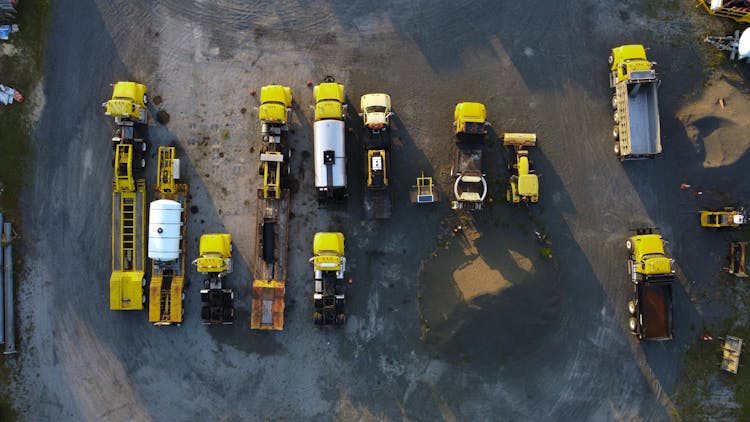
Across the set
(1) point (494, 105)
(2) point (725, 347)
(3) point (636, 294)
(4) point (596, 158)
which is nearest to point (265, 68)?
(1) point (494, 105)

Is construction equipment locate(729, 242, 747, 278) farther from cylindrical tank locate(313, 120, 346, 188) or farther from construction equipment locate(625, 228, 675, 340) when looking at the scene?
cylindrical tank locate(313, 120, 346, 188)

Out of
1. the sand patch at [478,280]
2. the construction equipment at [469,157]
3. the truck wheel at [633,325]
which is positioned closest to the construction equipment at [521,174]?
the construction equipment at [469,157]

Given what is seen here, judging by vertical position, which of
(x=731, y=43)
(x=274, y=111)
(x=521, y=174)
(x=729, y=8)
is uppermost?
(x=729, y=8)

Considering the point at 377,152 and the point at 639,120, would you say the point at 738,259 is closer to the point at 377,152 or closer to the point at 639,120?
the point at 639,120

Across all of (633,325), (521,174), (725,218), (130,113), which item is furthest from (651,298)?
(130,113)

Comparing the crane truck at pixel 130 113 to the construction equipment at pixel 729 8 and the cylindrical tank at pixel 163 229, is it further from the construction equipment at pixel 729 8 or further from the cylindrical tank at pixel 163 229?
the construction equipment at pixel 729 8

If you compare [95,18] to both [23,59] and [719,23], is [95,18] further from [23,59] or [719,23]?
[719,23]

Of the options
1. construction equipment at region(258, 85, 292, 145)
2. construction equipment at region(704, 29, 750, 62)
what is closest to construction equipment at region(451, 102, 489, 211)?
construction equipment at region(258, 85, 292, 145)
